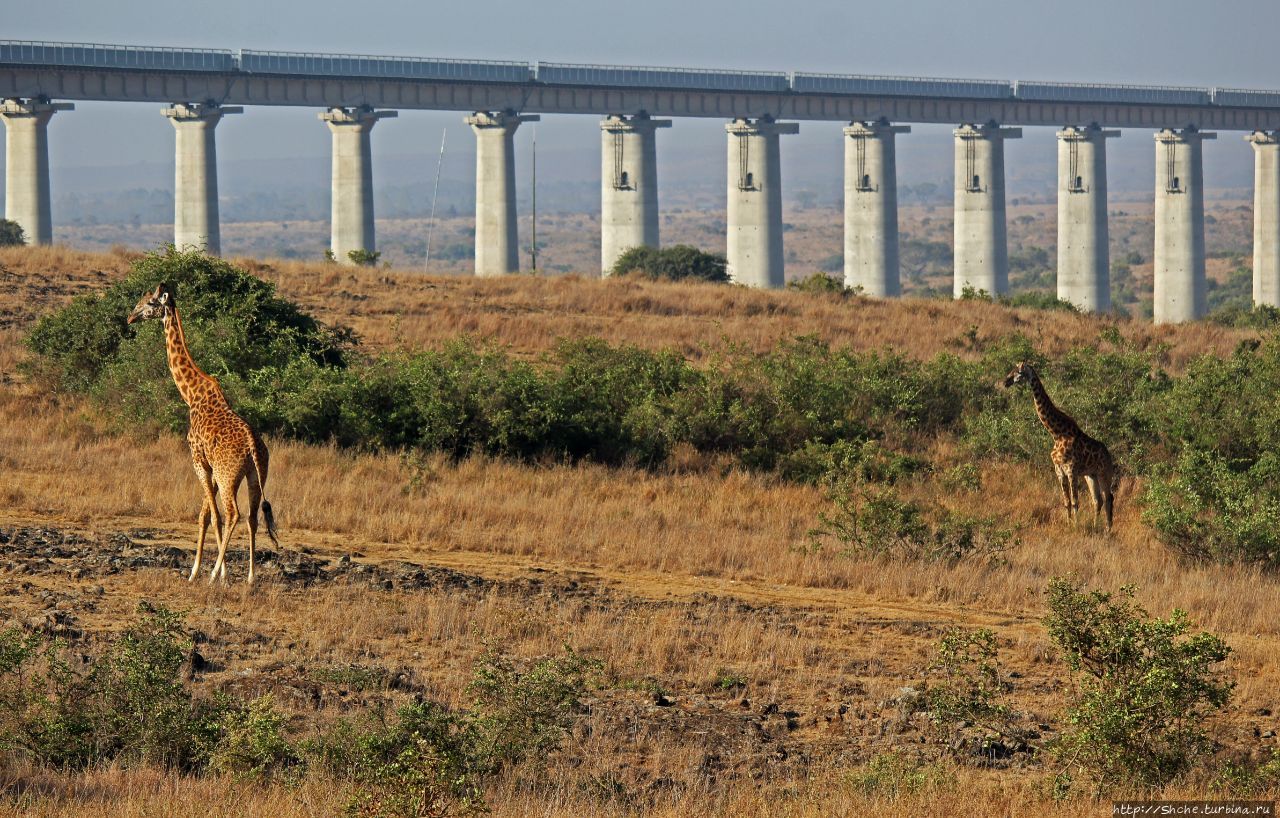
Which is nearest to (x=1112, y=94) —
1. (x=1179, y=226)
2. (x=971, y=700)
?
(x=1179, y=226)

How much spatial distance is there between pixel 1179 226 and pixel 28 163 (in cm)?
5813

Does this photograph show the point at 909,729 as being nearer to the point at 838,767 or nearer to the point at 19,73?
the point at 838,767

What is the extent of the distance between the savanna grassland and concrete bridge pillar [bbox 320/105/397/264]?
44.3 m

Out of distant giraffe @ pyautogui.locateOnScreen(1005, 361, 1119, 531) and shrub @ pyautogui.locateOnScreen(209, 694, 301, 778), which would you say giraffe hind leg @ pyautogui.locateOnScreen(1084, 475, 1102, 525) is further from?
shrub @ pyautogui.locateOnScreen(209, 694, 301, 778)

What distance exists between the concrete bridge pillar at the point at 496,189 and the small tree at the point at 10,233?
1995cm

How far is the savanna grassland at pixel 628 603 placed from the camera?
944 centimetres

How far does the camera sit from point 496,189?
73.5 metres

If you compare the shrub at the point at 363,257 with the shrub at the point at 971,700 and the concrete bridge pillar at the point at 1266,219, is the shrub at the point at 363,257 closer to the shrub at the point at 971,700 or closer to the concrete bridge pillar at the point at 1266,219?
the shrub at the point at 971,700

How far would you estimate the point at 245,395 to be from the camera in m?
21.5

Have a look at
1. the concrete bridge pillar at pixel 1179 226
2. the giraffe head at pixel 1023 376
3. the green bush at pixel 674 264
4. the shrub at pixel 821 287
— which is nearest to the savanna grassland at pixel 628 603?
the giraffe head at pixel 1023 376

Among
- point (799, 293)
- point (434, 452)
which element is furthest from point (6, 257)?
point (434, 452)

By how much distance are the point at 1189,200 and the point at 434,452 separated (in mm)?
78025

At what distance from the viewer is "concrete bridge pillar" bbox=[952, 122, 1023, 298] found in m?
83.3

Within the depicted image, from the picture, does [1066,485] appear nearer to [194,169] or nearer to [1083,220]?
[194,169]
